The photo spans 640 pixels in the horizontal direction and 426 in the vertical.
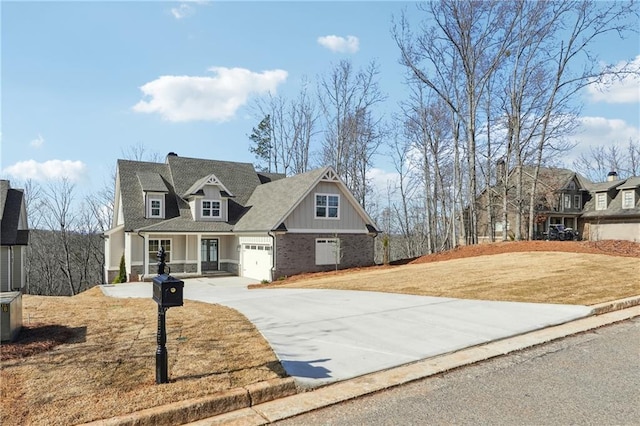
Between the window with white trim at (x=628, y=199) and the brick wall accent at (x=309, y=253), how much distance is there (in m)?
24.7

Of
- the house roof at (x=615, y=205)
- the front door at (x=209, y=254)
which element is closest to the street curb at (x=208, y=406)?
the front door at (x=209, y=254)

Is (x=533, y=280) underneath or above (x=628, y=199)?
underneath

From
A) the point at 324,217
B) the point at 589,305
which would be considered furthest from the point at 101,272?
the point at 589,305

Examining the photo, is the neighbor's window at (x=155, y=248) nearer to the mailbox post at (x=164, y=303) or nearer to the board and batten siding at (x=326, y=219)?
the board and batten siding at (x=326, y=219)

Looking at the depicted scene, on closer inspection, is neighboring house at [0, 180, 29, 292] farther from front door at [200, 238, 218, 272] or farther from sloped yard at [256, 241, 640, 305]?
sloped yard at [256, 241, 640, 305]

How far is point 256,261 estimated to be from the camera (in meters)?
21.9

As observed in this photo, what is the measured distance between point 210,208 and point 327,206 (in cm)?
734

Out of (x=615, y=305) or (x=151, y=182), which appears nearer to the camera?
(x=615, y=305)

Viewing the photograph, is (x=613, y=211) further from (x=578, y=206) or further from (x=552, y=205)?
(x=552, y=205)

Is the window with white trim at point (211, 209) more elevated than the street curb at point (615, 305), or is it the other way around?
the window with white trim at point (211, 209)

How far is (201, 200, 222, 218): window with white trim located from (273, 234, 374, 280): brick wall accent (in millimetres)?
5909

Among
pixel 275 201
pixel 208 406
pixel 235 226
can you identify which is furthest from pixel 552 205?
pixel 208 406

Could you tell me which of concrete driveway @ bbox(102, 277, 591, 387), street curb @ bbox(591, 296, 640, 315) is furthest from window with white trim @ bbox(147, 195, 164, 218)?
street curb @ bbox(591, 296, 640, 315)

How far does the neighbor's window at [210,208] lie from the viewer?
24125 mm
